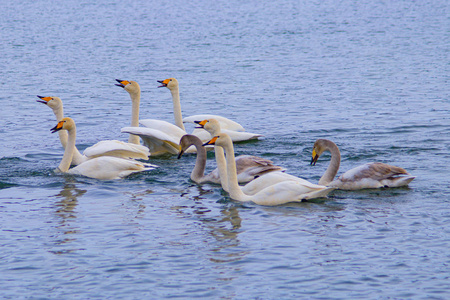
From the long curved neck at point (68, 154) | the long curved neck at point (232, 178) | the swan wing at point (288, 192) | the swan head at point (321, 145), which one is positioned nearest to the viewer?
the swan wing at point (288, 192)

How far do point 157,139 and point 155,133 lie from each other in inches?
4.7

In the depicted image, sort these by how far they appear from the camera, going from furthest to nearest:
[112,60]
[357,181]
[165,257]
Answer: [112,60], [357,181], [165,257]

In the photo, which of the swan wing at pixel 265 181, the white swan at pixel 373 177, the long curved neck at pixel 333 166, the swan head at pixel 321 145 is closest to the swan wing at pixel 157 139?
Answer: the swan wing at pixel 265 181

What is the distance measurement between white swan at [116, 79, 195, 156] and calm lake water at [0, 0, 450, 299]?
253 millimetres

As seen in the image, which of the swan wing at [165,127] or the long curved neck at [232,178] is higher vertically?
the swan wing at [165,127]

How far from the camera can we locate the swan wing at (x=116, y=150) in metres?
12.2

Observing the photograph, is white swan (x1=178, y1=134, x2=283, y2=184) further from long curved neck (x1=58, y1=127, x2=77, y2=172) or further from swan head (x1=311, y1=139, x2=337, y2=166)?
long curved neck (x1=58, y1=127, x2=77, y2=172)

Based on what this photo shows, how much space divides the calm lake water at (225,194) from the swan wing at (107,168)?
0.63ft

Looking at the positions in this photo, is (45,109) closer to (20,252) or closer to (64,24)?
(20,252)

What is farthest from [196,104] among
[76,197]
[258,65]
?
[76,197]

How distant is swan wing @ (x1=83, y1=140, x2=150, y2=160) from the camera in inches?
480

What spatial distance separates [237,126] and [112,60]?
48.2ft

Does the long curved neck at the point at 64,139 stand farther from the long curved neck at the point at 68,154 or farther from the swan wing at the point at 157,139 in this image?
the swan wing at the point at 157,139

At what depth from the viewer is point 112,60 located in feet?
91.6
